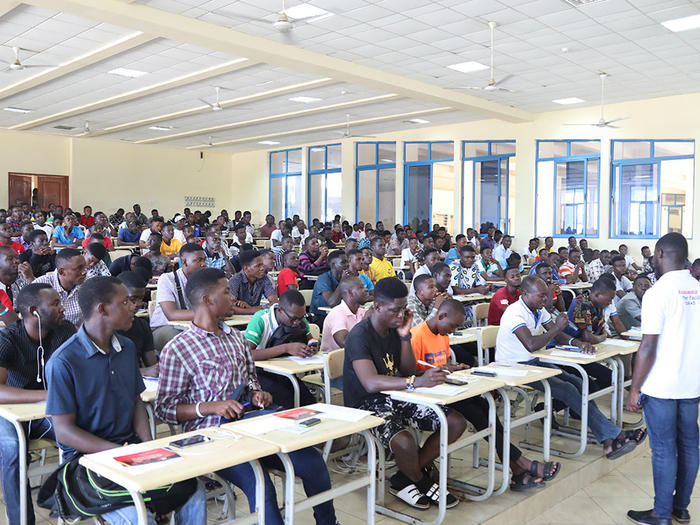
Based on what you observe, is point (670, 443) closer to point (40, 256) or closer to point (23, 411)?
point (23, 411)

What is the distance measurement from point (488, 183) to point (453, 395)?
14111mm

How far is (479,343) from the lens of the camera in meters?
5.12

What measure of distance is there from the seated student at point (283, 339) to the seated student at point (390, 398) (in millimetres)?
678

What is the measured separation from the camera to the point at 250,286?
604 cm

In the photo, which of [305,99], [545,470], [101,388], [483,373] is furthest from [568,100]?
[101,388]

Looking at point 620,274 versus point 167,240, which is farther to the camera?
point 167,240

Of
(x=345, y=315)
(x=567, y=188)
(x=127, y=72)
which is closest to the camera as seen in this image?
(x=345, y=315)

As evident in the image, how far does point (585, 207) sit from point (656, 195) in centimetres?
157

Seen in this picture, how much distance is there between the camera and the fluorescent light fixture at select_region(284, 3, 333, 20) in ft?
27.2

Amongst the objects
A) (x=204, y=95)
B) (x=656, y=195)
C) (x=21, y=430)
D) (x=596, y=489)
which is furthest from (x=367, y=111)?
(x=21, y=430)

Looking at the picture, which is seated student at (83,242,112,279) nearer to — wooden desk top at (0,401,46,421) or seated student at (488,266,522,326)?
wooden desk top at (0,401,46,421)

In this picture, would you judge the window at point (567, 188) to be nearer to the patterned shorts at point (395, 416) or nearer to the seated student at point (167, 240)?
the seated student at point (167, 240)

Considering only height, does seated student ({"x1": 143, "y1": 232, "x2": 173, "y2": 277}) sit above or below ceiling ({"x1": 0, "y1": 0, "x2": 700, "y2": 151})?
below

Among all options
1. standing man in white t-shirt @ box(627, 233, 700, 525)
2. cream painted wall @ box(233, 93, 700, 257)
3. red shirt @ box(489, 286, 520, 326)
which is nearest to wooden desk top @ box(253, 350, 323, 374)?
standing man in white t-shirt @ box(627, 233, 700, 525)
